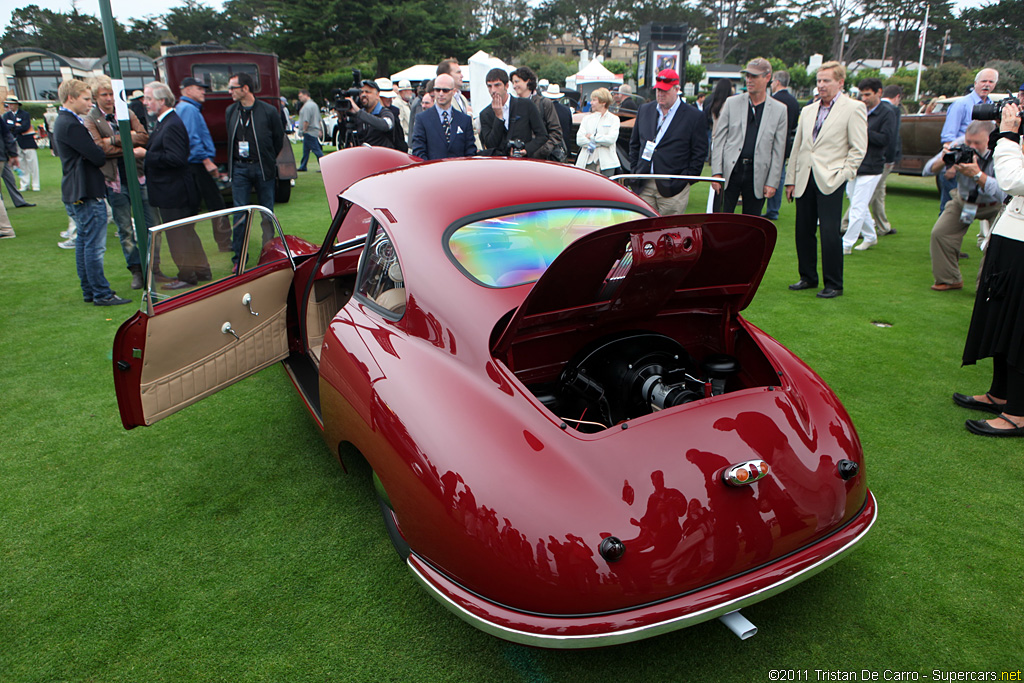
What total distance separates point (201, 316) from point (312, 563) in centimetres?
134

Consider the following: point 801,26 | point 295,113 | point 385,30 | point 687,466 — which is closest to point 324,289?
point 687,466

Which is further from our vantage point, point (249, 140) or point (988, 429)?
point (249, 140)

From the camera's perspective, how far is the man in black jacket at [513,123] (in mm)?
6533

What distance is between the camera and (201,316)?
3.13 m

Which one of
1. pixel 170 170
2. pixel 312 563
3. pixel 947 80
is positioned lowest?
pixel 312 563

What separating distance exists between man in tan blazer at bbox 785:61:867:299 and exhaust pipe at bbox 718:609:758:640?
15.2 ft

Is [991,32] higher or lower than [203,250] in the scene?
higher

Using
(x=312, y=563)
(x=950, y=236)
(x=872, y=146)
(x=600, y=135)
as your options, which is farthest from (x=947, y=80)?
(x=312, y=563)

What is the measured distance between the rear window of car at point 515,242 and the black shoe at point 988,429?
2.43 meters

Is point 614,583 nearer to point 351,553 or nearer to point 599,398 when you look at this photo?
point 599,398

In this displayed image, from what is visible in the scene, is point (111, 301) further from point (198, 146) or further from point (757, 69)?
point (757, 69)

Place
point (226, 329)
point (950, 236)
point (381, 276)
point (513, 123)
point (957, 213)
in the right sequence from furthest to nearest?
1. point (513, 123)
2. point (950, 236)
3. point (957, 213)
4. point (226, 329)
5. point (381, 276)

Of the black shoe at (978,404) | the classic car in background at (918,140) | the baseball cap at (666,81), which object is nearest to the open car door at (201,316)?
the black shoe at (978,404)

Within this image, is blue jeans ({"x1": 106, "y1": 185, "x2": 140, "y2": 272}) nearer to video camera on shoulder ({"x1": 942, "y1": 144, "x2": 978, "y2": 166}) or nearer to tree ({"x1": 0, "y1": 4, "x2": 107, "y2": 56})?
video camera on shoulder ({"x1": 942, "y1": 144, "x2": 978, "y2": 166})
